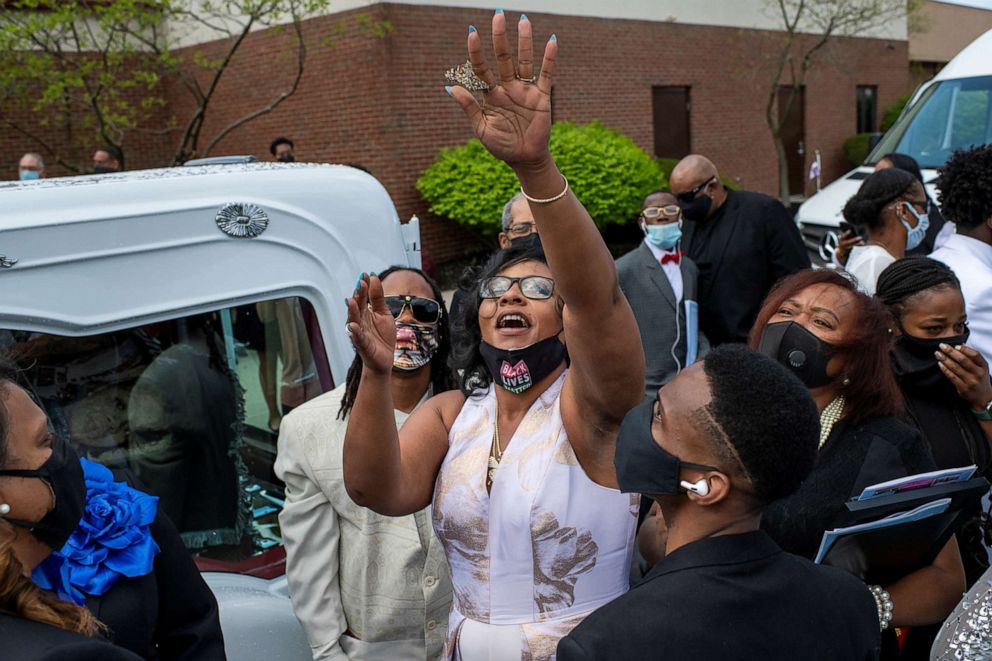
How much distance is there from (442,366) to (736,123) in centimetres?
1868

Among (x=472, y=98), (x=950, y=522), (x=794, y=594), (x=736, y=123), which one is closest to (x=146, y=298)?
(x=472, y=98)

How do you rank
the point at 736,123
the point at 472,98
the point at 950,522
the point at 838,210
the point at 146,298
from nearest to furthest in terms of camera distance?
the point at 472,98
the point at 950,522
the point at 146,298
the point at 838,210
the point at 736,123

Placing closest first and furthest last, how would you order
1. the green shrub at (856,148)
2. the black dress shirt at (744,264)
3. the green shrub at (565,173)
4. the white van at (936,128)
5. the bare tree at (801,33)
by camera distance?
the black dress shirt at (744,264), the white van at (936,128), the green shrub at (565,173), the bare tree at (801,33), the green shrub at (856,148)

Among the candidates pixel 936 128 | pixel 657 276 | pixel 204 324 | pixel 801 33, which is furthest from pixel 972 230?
pixel 801 33

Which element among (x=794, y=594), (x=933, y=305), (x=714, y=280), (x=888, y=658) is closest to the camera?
(x=794, y=594)

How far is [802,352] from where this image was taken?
8.52 feet

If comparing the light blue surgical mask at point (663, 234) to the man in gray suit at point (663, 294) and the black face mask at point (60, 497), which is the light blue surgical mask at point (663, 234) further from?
the black face mask at point (60, 497)

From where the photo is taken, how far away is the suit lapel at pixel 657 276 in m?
5.04

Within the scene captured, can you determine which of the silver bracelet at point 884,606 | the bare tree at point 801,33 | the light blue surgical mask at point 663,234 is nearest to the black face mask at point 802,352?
the silver bracelet at point 884,606

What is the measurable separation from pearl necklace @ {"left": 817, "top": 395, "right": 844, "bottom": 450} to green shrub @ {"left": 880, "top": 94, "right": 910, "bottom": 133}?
22.6 m

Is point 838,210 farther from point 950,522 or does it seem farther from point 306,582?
point 306,582

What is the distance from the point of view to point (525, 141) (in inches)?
70.2

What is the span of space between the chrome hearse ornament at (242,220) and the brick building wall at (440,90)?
10270 mm

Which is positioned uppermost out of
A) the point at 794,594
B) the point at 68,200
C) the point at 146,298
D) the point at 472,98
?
the point at 472,98
